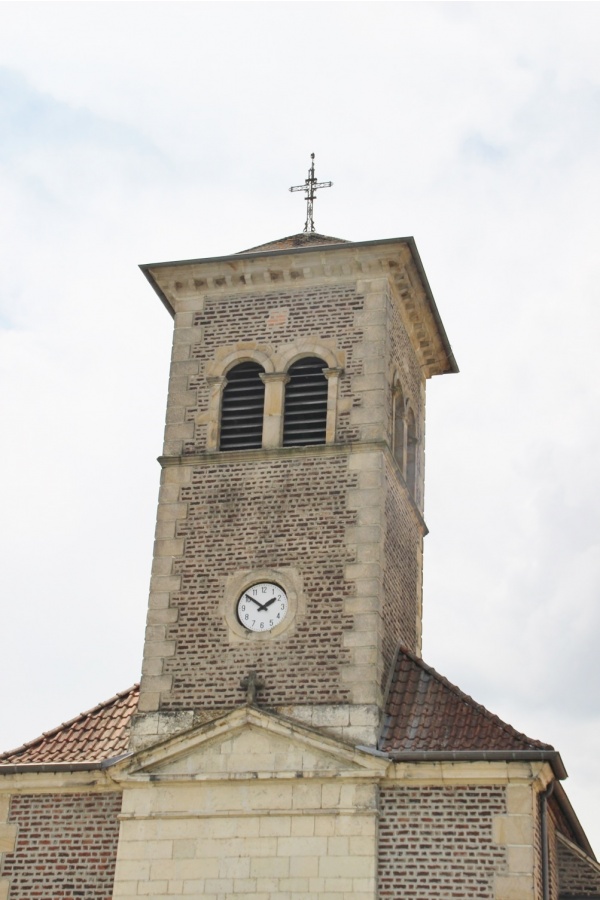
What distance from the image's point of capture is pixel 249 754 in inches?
677

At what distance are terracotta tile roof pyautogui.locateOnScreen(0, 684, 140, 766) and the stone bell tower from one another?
57 cm

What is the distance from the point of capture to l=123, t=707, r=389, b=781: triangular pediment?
55.4 ft

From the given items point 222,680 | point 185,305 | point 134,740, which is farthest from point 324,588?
point 185,305

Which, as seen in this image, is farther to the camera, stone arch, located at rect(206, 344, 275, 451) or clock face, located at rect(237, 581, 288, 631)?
stone arch, located at rect(206, 344, 275, 451)

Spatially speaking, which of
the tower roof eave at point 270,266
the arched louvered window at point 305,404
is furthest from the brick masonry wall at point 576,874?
the tower roof eave at point 270,266

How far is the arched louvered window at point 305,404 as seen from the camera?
19500 mm

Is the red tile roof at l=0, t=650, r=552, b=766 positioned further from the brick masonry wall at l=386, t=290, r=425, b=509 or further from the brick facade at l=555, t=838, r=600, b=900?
the brick masonry wall at l=386, t=290, r=425, b=509

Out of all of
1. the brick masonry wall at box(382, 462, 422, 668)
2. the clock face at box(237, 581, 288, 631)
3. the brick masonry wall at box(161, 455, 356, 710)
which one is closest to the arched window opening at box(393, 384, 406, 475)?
the brick masonry wall at box(382, 462, 422, 668)

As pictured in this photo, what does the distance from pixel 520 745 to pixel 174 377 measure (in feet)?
22.9

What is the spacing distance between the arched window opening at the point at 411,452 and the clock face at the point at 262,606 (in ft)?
10.8

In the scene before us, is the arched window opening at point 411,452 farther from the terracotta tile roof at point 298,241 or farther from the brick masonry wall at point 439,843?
the brick masonry wall at point 439,843

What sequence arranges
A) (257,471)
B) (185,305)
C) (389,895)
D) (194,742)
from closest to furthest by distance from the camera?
(389,895)
(194,742)
(257,471)
(185,305)

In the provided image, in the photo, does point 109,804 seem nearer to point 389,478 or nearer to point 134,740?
point 134,740

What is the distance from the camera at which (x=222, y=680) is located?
1797cm
